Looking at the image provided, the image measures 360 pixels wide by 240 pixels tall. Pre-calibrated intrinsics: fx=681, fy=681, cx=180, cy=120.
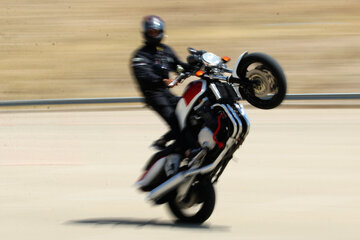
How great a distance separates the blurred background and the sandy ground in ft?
21.9

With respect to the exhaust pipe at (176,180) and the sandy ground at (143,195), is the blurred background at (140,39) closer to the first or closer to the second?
the sandy ground at (143,195)

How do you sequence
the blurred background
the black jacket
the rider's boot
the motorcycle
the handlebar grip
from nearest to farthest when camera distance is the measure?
the motorcycle → the handlebar grip → the black jacket → the rider's boot → the blurred background

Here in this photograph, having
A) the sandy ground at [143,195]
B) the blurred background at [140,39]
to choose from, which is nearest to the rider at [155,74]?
the sandy ground at [143,195]

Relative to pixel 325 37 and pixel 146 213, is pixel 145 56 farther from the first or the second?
pixel 325 37

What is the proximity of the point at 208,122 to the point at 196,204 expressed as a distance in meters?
0.80

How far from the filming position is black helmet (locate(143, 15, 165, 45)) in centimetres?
641

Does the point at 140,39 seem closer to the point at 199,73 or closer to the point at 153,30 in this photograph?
the point at 153,30

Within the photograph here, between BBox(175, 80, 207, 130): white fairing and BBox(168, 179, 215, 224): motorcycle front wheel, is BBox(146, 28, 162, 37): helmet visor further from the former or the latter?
BBox(168, 179, 215, 224): motorcycle front wheel

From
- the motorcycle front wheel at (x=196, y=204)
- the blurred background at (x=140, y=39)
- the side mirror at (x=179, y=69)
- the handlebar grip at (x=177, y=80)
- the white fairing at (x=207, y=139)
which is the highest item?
the blurred background at (x=140, y=39)

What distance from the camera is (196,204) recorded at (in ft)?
20.9

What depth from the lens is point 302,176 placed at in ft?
28.7

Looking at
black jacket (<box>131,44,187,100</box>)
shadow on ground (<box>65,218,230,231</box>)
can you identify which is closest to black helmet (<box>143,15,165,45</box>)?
black jacket (<box>131,44,187,100</box>)

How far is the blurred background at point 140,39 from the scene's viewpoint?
2127 centimetres

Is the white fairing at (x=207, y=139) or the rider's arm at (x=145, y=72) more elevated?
the rider's arm at (x=145, y=72)
